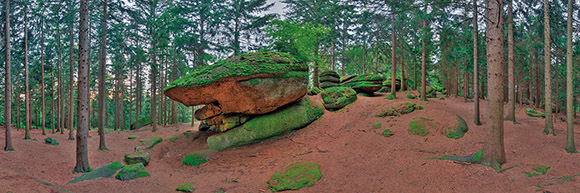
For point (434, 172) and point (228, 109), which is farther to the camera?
point (228, 109)

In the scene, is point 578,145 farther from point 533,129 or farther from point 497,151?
point 497,151

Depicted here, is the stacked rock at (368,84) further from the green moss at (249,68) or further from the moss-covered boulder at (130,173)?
the moss-covered boulder at (130,173)

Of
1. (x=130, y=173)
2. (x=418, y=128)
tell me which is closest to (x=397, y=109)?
(x=418, y=128)

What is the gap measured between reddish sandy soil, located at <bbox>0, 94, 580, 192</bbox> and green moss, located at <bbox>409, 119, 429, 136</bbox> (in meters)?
0.24

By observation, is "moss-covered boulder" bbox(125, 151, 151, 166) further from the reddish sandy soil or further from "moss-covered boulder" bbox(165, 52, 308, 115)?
"moss-covered boulder" bbox(165, 52, 308, 115)

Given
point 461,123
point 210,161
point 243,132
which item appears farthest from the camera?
point 243,132

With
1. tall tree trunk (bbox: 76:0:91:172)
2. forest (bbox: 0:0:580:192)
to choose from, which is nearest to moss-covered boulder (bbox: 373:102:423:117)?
forest (bbox: 0:0:580:192)

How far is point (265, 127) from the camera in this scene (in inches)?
437

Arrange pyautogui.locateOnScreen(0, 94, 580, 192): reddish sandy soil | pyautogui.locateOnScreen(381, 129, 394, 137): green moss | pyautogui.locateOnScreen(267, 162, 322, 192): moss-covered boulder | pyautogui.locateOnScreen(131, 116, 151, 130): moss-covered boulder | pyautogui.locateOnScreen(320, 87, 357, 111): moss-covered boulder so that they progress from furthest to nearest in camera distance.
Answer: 1. pyautogui.locateOnScreen(131, 116, 151, 130): moss-covered boulder
2. pyautogui.locateOnScreen(320, 87, 357, 111): moss-covered boulder
3. pyautogui.locateOnScreen(381, 129, 394, 137): green moss
4. pyautogui.locateOnScreen(267, 162, 322, 192): moss-covered boulder
5. pyautogui.locateOnScreen(0, 94, 580, 192): reddish sandy soil

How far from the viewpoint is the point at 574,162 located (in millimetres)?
6004

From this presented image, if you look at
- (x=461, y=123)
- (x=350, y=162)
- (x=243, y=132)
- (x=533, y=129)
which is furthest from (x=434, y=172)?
(x=243, y=132)

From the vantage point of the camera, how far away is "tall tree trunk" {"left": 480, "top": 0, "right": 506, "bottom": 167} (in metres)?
5.69

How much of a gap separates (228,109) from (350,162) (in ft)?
21.5

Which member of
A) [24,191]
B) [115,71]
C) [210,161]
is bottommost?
[210,161]
